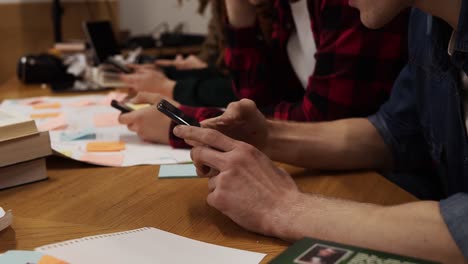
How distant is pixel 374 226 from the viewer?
2.23 ft

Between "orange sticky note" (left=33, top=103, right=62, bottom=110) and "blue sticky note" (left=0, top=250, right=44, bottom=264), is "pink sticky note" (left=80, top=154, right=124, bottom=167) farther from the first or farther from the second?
→ "orange sticky note" (left=33, top=103, right=62, bottom=110)

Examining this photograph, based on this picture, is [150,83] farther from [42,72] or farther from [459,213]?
[459,213]

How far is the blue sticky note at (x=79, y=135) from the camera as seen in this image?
1154mm

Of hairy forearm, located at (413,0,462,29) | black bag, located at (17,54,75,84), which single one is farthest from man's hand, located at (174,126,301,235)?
black bag, located at (17,54,75,84)

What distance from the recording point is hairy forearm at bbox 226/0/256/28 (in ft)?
5.00

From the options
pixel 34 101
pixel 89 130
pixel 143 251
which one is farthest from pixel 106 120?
pixel 143 251

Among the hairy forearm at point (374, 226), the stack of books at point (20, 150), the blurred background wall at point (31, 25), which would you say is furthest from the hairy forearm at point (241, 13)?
the blurred background wall at point (31, 25)

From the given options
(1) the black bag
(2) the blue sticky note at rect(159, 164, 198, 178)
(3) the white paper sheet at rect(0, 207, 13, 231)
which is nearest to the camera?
(3) the white paper sheet at rect(0, 207, 13, 231)

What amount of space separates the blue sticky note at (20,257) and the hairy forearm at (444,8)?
25.5 inches

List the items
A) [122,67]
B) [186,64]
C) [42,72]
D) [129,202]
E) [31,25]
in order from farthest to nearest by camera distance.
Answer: [31,25] → [186,64] → [42,72] → [122,67] → [129,202]

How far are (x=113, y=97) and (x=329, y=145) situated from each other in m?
0.77

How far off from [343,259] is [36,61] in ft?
5.43

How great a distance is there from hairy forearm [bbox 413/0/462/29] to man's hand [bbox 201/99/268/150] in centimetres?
32

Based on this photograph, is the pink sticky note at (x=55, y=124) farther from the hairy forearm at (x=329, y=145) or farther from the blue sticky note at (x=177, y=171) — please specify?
the hairy forearm at (x=329, y=145)
